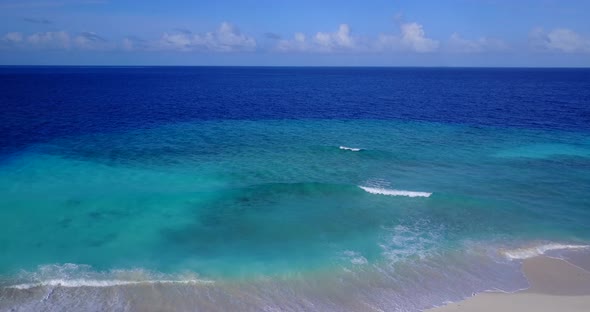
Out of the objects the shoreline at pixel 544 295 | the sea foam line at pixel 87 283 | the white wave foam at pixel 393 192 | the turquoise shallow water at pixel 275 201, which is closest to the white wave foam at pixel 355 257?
the turquoise shallow water at pixel 275 201

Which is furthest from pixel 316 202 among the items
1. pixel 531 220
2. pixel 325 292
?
pixel 531 220

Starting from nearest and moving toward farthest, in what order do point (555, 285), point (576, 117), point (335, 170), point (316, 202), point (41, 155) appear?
point (555, 285)
point (316, 202)
point (335, 170)
point (41, 155)
point (576, 117)

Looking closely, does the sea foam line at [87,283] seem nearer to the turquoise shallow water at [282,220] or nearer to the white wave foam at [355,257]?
the turquoise shallow water at [282,220]

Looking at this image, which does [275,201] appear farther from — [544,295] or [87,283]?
[544,295]

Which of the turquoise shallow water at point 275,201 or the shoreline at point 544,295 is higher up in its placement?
the turquoise shallow water at point 275,201

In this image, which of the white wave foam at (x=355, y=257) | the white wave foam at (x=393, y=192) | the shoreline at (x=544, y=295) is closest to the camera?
the shoreline at (x=544, y=295)

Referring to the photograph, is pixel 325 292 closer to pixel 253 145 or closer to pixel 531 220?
pixel 531 220

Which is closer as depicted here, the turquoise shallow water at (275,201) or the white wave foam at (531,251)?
the white wave foam at (531,251)
